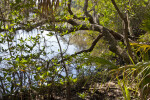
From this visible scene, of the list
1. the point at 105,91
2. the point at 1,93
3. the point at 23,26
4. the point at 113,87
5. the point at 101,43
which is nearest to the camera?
the point at 1,93

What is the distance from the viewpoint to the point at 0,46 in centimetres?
380

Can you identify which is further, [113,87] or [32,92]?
[113,87]

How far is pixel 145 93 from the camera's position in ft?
10.1

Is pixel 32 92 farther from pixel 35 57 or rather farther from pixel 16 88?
pixel 35 57

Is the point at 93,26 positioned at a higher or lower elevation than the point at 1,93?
higher

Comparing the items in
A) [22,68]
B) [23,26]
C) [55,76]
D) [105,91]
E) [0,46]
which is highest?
[23,26]

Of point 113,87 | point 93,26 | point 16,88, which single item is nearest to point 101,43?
point 93,26

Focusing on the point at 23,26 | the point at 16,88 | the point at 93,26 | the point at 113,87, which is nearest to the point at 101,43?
the point at 93,26

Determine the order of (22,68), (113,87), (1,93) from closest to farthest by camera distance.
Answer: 1. (22,68)
2. (1,93)
3. (113,87)

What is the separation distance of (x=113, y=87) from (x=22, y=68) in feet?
9.11

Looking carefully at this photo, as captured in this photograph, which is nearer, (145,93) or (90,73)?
(145,93)

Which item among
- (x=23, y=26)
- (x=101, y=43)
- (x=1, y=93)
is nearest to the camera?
(x=1, y=93)

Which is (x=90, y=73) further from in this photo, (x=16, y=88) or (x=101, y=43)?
(x=101, y=43)

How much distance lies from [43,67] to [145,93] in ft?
6.86
